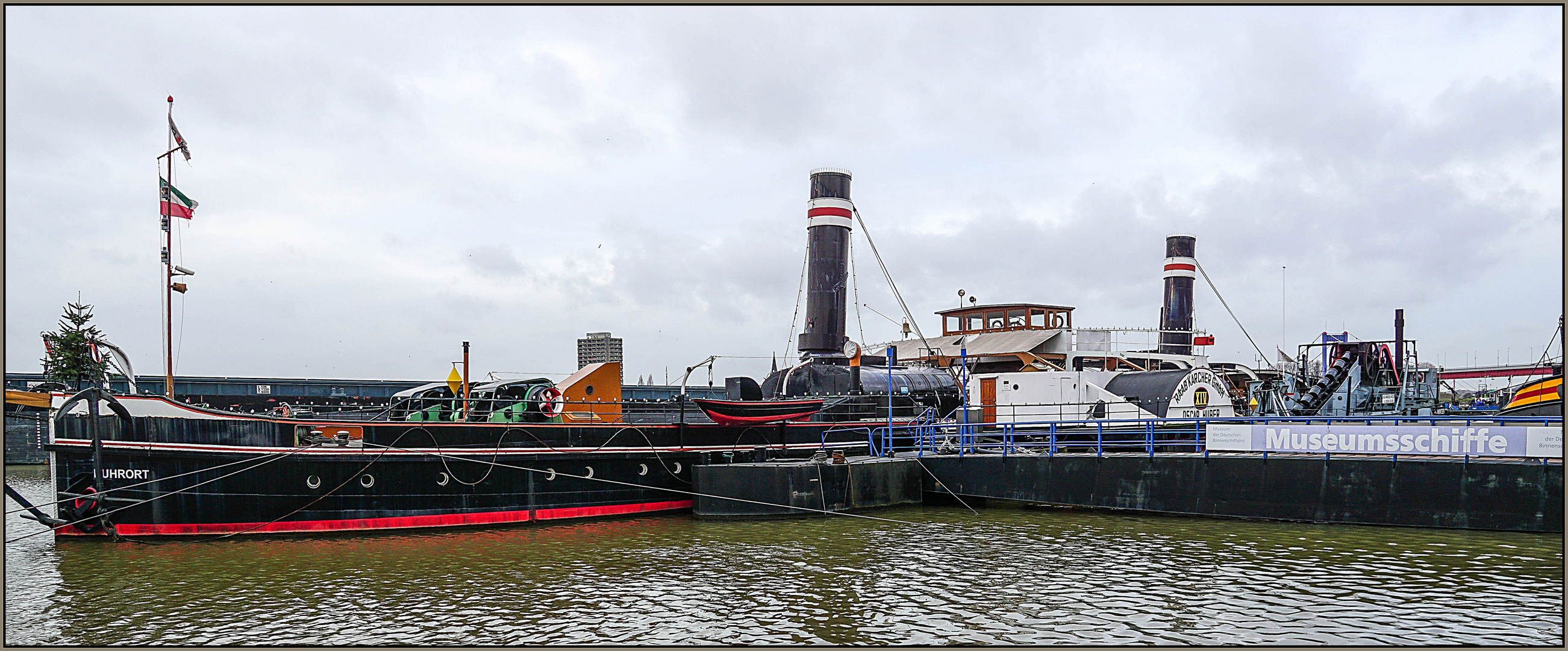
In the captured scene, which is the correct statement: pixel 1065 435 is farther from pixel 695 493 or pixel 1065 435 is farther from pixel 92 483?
pixel 92 483

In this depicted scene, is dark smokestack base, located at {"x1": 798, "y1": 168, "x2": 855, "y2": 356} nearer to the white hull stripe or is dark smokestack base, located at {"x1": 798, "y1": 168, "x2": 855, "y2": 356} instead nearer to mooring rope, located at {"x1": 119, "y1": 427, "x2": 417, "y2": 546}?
the white hull stripe

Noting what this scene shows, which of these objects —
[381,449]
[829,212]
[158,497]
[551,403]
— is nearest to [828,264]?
[829,212]

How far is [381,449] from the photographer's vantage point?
17781 millimetres

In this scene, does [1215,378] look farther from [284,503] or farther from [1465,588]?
[284,503]

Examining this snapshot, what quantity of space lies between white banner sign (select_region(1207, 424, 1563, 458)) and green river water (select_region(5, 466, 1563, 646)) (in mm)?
1453

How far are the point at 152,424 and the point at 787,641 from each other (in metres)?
12.9

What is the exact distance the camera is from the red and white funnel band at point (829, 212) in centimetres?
2670

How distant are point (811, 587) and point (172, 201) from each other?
1509cm

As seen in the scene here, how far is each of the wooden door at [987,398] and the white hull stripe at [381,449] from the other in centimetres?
619

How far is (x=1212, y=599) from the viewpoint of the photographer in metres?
11.4

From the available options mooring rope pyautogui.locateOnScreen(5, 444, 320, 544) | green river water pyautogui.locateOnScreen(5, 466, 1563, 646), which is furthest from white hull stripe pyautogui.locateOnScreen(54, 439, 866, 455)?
green river water pyautogui.locateOnScreen(5, 466, 1563, 646)

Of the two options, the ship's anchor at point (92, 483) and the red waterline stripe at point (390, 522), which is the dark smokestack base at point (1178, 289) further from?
the ship's anchor at point (92, 483)

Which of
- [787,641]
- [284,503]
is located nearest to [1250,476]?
[787,641]

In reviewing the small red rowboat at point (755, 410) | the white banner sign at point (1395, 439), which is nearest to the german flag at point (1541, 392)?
the white banner sign at point (1395, 439)
